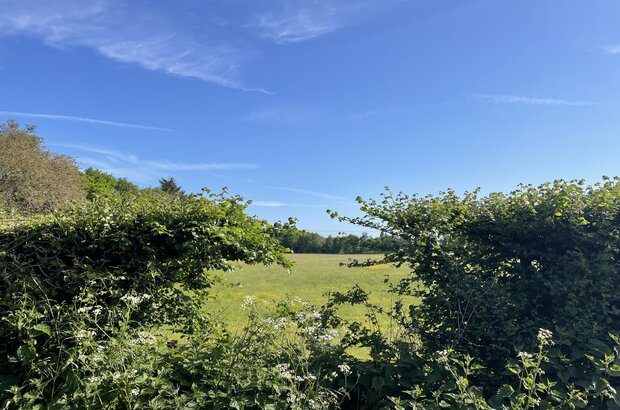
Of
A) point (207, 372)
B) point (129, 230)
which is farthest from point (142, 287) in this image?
point (207, 372)

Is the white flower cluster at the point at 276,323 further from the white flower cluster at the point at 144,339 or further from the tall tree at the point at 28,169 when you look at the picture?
the tall tree at the point at 28,169

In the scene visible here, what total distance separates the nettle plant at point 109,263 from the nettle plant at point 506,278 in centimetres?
142

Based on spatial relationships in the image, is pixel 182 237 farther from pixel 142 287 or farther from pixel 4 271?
pixel 4 271

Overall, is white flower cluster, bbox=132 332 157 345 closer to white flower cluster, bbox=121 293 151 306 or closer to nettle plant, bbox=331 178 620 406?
white flower cluster, bbox=121 293 151 306

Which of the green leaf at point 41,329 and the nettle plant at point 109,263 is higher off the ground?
the nettle plant at point 109,263

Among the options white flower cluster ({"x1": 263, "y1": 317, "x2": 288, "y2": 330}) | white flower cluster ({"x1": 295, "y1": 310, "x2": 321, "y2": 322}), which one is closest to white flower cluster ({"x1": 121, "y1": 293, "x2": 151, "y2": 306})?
white flower cluster ({"x1": 263, "y1": 317, "x2": 288, "y2": 330})

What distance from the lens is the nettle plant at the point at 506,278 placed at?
310 centimetres

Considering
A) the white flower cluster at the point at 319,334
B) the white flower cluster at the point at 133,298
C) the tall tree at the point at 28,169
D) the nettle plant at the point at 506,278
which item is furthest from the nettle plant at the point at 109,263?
the tall tree at the point at 28,169

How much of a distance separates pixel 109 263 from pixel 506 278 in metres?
3.80

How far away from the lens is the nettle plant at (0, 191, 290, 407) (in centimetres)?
348

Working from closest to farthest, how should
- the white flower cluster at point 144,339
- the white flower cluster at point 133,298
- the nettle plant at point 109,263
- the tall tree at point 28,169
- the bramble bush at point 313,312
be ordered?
the bramble bush at point 313,312
the white flower cluster at point 144,339
the white flower cluster at point 133,298
the nettle plant at point 109,263
the tall tree at point 28,169

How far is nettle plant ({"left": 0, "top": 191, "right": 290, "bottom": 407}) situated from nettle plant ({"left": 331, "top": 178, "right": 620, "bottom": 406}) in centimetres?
→ 142

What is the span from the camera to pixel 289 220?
437 centimetres

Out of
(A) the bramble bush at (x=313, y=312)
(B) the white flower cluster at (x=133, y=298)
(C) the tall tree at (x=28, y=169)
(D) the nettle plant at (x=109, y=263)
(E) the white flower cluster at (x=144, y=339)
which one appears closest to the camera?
(A) the bramble bush at (x=313, y=312)
